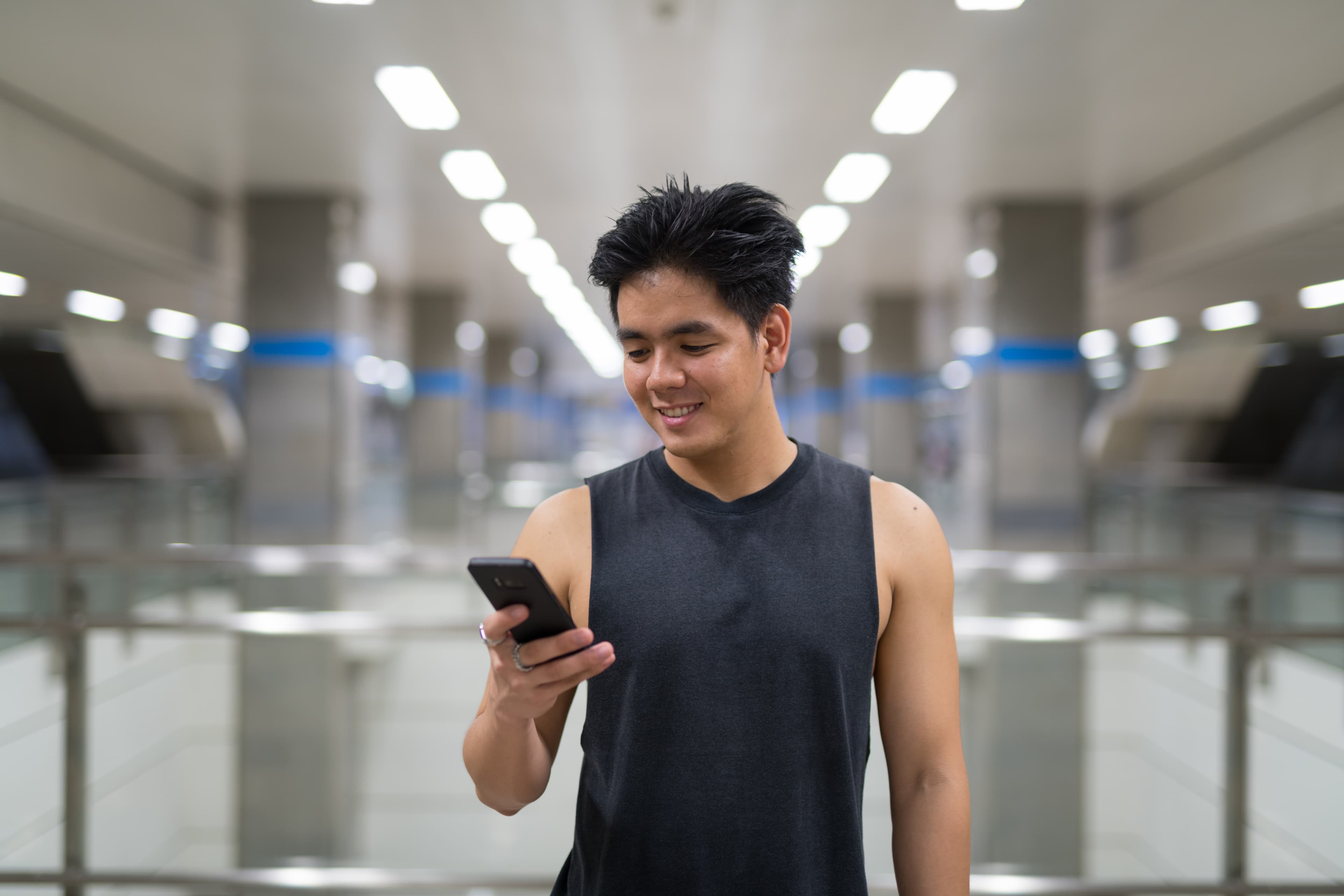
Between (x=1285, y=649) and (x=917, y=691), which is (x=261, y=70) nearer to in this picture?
(x=917, y=691)

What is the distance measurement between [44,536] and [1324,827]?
8144 mm

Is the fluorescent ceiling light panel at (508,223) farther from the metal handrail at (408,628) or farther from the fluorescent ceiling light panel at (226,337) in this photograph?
the fluorescent ceiling light panel at (226,337)

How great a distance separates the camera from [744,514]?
3.80 feet


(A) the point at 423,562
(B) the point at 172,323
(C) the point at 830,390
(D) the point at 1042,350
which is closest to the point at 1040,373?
(D) the point at 1042,350

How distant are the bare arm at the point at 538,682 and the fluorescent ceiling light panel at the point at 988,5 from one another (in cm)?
382

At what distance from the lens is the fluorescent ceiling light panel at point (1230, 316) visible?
12352 millimetres

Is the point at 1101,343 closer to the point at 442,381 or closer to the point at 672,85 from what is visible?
the point at 442,381

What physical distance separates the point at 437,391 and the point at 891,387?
762 cm

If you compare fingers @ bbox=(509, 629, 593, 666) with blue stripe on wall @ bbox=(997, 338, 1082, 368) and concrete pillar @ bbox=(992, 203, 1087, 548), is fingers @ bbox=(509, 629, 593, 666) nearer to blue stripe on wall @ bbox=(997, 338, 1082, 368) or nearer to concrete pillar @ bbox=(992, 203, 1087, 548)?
concrete pillar @ bbox=(992, 203, 1087, 548)

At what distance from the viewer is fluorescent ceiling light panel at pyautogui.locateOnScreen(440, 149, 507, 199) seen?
22.3 ft

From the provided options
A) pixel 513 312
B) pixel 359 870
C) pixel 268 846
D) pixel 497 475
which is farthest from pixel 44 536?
pixel 497 475

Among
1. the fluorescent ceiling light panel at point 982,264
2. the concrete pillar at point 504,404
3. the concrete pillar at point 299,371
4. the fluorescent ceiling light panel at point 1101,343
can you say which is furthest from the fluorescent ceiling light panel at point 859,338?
the concrete pillar at point 299,371

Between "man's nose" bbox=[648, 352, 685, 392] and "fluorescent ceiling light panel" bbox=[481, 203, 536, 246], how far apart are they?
7.66 m

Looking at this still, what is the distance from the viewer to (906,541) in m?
→ 1.16
